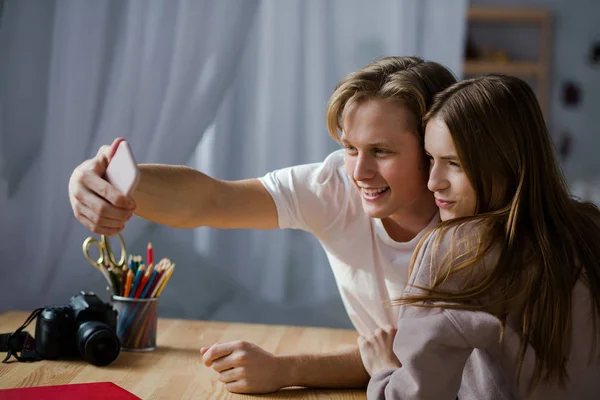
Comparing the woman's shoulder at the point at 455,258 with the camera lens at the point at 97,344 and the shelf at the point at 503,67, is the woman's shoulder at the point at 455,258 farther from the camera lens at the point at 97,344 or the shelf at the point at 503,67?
the shelf at the point at 503,67

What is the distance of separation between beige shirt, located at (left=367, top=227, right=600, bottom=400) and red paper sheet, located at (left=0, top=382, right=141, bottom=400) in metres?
0.39

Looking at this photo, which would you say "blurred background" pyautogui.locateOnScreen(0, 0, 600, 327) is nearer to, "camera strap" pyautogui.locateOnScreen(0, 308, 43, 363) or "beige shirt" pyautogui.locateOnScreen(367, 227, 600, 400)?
"camera strap" pyautogui.locateOnScreen(0, 308, 43, 363)

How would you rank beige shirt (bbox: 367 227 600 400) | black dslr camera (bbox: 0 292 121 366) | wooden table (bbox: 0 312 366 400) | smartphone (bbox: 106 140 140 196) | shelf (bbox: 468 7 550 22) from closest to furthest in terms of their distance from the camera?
beige shirt (bbox: 367 227 600 400) → smartphone (bbox: 106 140 140 196) → wooden table (bbox: 0 312 366 400) → black dslr camera (bbox: 0 292 121 366) → shelf (bbox: 468 7 550 22)

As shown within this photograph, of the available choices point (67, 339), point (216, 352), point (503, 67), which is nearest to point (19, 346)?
Answer: point (67, 339)

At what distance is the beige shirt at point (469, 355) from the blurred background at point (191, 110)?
1105 millimetres

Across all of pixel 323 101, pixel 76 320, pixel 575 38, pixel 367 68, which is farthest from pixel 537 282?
pixel 575 38

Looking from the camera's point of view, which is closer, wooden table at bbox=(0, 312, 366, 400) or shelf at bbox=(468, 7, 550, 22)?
wooden table at bbox=(0, 312, 366, 400)

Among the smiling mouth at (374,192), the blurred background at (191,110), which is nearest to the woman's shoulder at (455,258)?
the smiling mouth at (374,192)

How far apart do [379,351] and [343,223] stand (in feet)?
1.11

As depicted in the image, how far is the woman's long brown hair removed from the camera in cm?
94

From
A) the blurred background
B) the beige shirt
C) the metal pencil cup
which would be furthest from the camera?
the blurred background

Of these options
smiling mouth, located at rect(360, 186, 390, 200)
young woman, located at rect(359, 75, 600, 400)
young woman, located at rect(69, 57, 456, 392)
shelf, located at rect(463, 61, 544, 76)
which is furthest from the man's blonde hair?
shelf, located at rect(463, 61, 544, 76)

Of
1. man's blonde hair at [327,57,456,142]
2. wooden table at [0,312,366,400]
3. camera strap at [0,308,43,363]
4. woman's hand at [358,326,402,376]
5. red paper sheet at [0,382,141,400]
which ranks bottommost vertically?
wooden table at [0,312,366,400]

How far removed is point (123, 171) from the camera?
108cm
